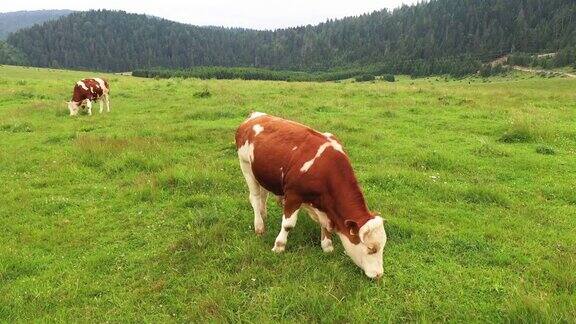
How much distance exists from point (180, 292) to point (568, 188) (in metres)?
9.68

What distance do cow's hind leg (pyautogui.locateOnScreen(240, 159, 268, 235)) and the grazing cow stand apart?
17.0 meters

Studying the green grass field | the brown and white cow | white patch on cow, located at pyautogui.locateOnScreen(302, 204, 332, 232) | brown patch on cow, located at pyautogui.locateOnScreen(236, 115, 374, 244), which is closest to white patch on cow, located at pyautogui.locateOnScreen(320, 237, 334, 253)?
→ the brown and white cow

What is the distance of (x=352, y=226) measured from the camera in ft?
23.5

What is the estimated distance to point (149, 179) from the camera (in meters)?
12.1

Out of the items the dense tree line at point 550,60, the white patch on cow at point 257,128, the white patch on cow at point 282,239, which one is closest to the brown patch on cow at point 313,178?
the white patch on cow at point 282,239

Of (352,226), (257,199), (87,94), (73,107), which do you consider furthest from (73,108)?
(352,226)

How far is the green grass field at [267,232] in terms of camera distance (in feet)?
22.6

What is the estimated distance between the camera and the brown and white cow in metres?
7.21

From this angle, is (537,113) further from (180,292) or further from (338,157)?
(180,292)

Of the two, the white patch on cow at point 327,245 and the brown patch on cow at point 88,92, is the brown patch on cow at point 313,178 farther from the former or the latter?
the brown patch on cow at point 88,92

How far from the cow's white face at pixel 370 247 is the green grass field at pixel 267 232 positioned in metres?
0.22

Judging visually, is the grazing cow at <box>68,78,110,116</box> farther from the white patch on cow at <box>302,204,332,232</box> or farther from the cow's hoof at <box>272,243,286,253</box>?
the white patch on cow at <box>302,204,332,232</box>

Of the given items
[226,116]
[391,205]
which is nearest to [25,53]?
[226,116]

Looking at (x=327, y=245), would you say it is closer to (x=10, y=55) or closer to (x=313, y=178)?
(x=313, y=178)
